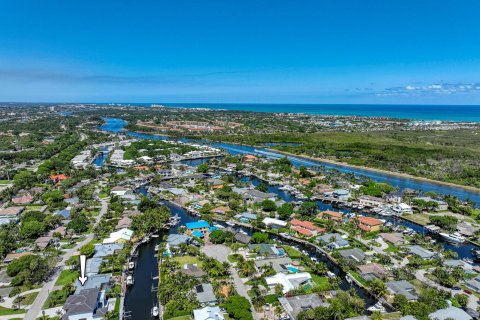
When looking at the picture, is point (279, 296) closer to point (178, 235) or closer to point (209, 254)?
point (209, 254)

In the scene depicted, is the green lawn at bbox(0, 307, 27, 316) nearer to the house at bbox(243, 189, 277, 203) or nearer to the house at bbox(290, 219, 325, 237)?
the house at bbox(290, 219, 325, 237)

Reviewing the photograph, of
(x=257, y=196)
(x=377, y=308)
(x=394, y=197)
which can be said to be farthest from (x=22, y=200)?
(x=394, y=197)

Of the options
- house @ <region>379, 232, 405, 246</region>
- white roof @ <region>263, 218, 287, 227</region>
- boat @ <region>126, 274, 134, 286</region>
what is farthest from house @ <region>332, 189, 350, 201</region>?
boat @ <region>126, 274, 134, 286</region>

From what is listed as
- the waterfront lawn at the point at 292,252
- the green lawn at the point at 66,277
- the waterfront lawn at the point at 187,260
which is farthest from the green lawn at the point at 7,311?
the waterfront lawn at the point at 292,252

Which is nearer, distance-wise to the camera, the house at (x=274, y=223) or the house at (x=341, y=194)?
the house at (x=274, y=223)

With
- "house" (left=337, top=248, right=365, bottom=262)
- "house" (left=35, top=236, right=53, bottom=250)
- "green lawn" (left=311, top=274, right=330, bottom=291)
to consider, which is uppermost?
"house" (left=35, top=236, right=53, bottom=250)

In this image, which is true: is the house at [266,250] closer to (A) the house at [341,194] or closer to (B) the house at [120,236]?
→ (B) the house at [120,236]
